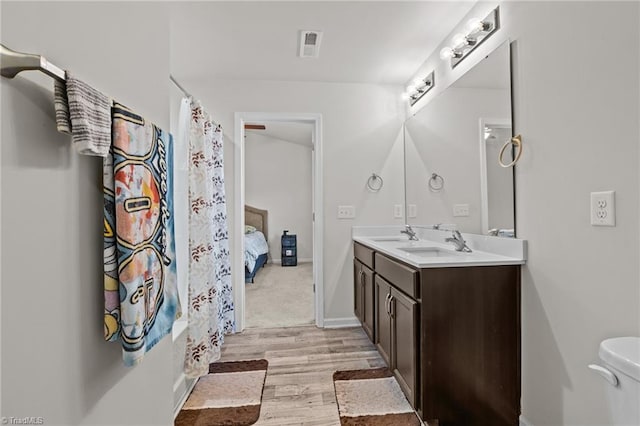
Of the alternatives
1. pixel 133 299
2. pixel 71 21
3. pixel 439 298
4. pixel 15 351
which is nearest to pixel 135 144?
pixel 71 21

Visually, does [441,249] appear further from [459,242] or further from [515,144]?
[515,144]

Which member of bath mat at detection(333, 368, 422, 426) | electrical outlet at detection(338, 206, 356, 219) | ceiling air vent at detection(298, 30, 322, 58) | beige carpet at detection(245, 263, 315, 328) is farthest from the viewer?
beige carpet at detection(245, 263, 315, 328)

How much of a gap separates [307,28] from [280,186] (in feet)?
15.6

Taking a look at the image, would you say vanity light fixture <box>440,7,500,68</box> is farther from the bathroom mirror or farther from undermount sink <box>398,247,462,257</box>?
undermount sink <box>398,247,462,257</box>

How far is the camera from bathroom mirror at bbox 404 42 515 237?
1719 millimetres

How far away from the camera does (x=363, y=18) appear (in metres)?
2.07

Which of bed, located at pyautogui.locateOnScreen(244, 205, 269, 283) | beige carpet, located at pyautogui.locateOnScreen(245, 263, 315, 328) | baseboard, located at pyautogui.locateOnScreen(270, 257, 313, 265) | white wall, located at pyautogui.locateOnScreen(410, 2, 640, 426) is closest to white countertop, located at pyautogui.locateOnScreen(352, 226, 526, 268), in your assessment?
white wall, located at pyautogui.locateOnScreen(410, 2, 640, 426)

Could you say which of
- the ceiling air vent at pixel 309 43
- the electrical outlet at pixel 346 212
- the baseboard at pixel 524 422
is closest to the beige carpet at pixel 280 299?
the electrical outlet at pixel 346 212

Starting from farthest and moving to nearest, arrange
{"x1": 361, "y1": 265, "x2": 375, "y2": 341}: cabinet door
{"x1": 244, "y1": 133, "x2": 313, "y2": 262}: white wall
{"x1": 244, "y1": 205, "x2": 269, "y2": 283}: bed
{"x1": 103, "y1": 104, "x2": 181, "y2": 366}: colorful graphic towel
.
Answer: {"x1": 244, "y1": 133, "x2": 313, "y2": 262}: white wall → {"x1": 244, "y1": 205, "x2": 269, "y2": 283}: bed → {"x1": 361, "y1": 265, "x2": 375, "y2": 341}: cabinet door → {"x1": 103, "y1": 104, "x2": 181, "y2": 366}: colorful graphic towel

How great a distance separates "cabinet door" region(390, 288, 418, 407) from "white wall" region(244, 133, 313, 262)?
495 centimetres

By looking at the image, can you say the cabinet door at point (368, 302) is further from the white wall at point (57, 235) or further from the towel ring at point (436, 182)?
the white wall at point (57, 235)

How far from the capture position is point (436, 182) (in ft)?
8.43

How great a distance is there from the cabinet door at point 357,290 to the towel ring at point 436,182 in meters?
0.90

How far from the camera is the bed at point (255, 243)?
15.2 ft
